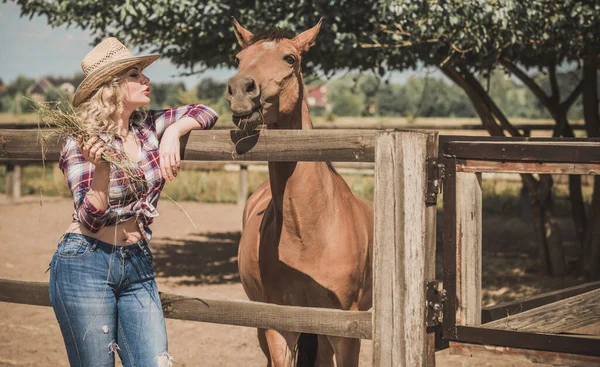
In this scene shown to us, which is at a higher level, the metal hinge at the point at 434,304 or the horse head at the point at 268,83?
the horse head at the point at 268,83

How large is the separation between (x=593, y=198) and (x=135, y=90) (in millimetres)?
7354

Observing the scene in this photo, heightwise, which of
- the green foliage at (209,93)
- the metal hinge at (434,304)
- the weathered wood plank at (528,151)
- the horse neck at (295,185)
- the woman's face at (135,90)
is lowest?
the metal hinge at (434,304)

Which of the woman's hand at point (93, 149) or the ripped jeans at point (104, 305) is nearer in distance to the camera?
the woman's hand at point (93, 149)

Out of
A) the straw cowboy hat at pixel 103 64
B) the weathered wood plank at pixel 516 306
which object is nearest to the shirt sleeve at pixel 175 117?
the straw cowboy hat at pixel 103 64

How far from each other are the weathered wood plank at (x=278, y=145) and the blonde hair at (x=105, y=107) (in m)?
0.23

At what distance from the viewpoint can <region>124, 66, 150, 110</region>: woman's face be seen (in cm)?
298

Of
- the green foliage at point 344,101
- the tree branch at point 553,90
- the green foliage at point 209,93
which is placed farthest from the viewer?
the green foliage at point 344,101

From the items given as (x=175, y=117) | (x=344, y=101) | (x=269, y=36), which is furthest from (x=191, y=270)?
(x=344, y=101)

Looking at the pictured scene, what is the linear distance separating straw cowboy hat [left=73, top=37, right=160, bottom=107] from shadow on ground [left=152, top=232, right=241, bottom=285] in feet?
20.8

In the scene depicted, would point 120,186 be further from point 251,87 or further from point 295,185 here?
point 295,185

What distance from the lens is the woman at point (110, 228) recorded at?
2865 millimetres

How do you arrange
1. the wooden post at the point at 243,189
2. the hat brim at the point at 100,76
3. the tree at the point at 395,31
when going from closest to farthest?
1. the hat brim at the point at 100,76
2. the tree at the point at 395,31
3. the wooden post at the point at 243,189

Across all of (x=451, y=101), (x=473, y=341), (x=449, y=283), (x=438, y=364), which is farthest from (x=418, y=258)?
(x=451, y=101)

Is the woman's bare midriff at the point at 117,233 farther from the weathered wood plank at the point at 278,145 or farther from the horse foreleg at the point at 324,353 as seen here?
the horse foreleg at the point at 324,353
